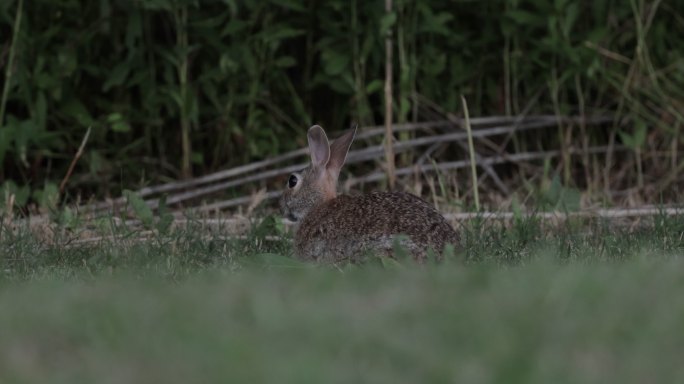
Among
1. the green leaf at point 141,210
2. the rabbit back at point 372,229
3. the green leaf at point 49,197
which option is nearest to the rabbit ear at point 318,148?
the rabbit back at point 372,229

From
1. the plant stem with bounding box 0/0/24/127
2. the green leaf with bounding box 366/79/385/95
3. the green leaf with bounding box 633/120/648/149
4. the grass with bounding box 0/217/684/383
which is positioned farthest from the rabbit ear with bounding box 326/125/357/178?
the green leaf with bounding box 633/120/648/149

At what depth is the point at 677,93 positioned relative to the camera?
10469 mm

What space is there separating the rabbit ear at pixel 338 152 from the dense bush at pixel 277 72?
196 cm

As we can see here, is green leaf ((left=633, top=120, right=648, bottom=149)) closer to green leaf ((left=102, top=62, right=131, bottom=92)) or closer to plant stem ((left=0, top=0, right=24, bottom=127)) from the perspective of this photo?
green leaf ((left=102, top=62, right=131, bottom=92))

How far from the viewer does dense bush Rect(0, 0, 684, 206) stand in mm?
9828

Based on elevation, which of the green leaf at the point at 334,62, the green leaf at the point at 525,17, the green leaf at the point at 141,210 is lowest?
the green leaf at the point at 141,210

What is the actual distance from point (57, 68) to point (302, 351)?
6.65 meters

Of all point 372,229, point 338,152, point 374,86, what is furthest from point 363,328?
point 374,86

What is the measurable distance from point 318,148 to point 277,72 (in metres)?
2.76

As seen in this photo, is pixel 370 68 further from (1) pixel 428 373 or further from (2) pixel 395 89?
(1) pixel 428 373

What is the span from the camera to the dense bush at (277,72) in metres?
9.83

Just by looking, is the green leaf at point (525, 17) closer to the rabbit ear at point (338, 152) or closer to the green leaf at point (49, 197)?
the rabbit ear at point (338, 152)

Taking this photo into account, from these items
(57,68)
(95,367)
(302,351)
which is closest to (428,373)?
(302,351)

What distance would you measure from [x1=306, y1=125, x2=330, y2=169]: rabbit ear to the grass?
2515 millimetres
